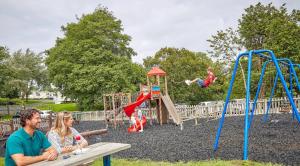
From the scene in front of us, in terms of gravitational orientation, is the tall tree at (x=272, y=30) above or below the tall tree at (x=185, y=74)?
above

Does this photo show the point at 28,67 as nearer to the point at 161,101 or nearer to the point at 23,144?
the point at 161,101

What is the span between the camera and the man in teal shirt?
3.46 metres

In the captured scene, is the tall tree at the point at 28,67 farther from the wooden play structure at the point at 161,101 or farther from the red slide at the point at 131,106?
the red slide at the point at 131,106

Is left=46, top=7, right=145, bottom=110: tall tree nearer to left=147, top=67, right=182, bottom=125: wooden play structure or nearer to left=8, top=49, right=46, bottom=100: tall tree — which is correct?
left=147, top=67, right=182, bottom=125: wooden play structure

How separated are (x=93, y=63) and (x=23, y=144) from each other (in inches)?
1058

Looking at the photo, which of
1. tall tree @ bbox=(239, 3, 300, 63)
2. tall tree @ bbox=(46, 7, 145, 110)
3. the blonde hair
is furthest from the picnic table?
tall tree @ bbox=(46, 7, 145, 110)

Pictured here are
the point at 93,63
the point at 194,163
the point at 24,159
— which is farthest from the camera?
the point at 93,63

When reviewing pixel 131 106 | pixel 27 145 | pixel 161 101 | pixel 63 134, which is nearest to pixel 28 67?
pixel 161 101

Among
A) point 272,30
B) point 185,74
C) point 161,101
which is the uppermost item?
point 272,30

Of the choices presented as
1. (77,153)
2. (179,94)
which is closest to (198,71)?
(179,94)

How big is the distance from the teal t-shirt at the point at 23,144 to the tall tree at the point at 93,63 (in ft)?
79.2

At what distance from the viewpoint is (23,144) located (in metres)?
3.60

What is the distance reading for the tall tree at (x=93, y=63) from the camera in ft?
93.5

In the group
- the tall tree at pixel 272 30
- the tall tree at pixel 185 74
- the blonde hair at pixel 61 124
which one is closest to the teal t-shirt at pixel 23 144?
the blonde hair at pixel 61 124
